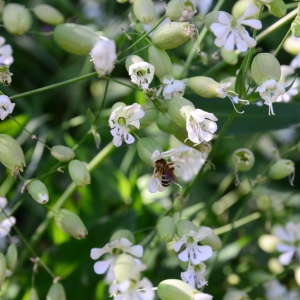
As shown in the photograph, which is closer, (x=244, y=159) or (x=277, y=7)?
(x=277, y=7)

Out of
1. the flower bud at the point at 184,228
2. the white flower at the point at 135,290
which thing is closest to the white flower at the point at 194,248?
the flower bud at the point at 184,228

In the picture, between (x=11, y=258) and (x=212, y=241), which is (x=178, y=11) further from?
(x=11, y=258)

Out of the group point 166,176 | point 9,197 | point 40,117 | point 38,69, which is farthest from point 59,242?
point 38,69

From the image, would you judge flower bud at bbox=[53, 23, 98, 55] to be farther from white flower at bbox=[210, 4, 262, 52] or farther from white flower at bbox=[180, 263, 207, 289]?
white flower at bbox=[180, 263, 207, 289]

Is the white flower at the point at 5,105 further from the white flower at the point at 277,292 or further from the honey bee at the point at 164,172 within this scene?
the white flower at the point at 277,292

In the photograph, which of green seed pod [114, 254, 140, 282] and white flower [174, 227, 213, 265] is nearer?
green seed pod [114, 254, 140, 282]

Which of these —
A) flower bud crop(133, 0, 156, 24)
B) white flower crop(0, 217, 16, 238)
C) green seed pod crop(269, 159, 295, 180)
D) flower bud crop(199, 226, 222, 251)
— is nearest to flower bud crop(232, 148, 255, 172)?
green seed pod crop(269, 159, 295, 180)

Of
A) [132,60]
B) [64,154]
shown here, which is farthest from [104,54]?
[64,154]
